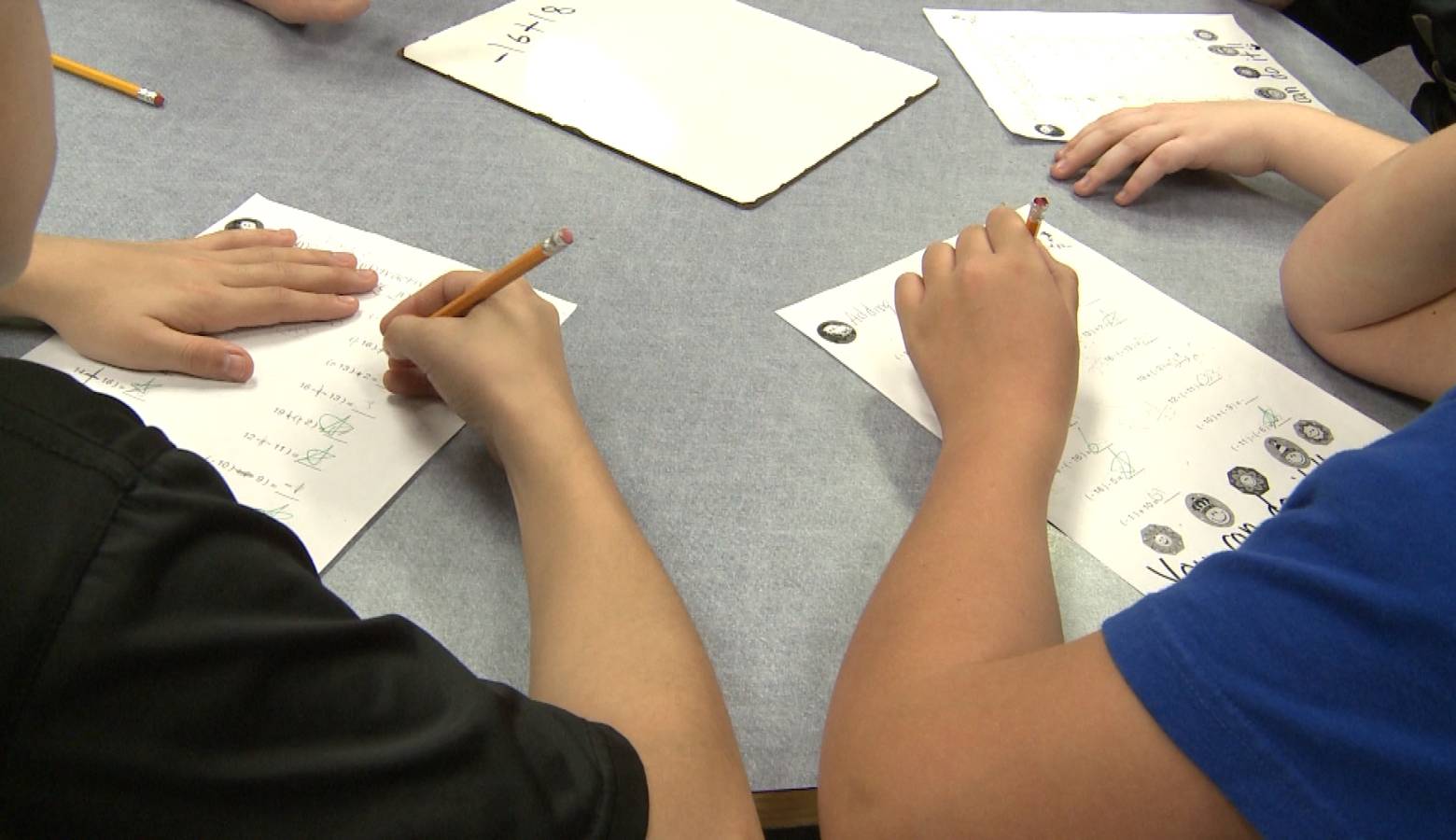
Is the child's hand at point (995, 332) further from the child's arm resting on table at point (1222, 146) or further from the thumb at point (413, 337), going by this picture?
the thumb at point (413, 337)

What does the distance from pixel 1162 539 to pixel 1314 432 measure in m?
0.16

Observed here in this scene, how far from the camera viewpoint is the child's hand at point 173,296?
536mm

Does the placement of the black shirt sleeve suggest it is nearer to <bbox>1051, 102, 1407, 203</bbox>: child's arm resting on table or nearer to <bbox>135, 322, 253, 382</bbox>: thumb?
<bbox>135, 322, 253, 382</bbox>: thumb

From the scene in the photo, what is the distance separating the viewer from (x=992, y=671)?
42cm

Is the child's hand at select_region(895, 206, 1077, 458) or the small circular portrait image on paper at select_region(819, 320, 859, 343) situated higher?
the child's hand at select_region(895, 206, 1077, 458)

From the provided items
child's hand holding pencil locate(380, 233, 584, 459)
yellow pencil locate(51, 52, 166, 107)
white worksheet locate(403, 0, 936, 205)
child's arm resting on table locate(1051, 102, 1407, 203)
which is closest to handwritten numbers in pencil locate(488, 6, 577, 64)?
white worksheet locate(403, 0, 936, 205)

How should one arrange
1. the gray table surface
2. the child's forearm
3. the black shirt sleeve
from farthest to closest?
the child's forearm < the gray table surface < the black shirt sleeve

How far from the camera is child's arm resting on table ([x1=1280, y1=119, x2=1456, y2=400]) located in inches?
24.0

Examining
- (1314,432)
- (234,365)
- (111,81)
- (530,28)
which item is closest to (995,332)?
(1314,432)

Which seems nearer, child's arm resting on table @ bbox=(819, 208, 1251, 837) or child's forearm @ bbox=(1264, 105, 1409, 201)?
child's arm resting on table @ bbox=(819, 208, 1251, 837)

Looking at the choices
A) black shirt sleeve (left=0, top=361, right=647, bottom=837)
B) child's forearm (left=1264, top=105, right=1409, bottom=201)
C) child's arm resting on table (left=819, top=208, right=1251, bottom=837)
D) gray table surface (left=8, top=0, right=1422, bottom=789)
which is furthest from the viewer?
child's forearm (left=1264, top=105, right=1409, bottom=201)

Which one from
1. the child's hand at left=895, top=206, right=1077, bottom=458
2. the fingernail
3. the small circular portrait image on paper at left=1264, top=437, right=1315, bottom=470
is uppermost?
the child's hand at left=895, top=206, right=1077, bottom=458

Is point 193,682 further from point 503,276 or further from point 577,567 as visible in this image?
point 503,276

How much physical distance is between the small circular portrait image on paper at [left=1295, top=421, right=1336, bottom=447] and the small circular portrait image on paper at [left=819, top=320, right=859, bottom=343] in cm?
28
